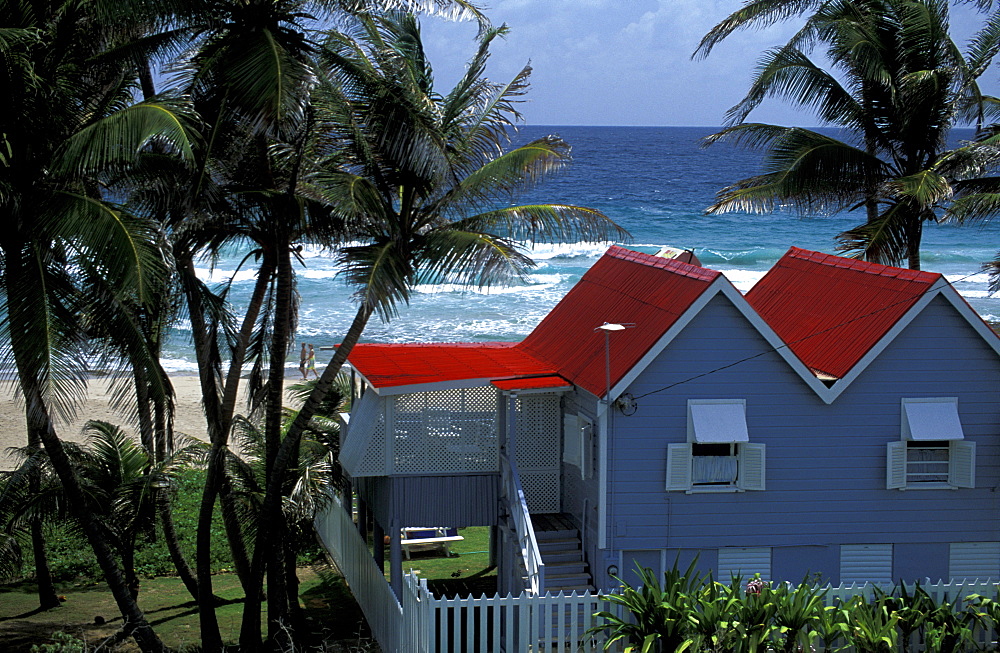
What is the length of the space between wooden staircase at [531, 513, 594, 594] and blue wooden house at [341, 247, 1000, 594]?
0.12 ft

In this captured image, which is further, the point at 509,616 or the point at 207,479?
the point at 207,479

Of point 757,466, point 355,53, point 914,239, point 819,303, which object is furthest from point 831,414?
point 355,53

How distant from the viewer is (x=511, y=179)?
1700 cm

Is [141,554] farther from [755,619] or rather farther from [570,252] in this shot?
[570,252]

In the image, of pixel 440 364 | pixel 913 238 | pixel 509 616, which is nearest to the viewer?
pixel 509 616

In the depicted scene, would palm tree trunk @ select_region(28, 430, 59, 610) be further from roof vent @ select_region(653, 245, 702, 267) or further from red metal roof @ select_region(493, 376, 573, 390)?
roof vent @ select_region(653, 245, 702, 267)

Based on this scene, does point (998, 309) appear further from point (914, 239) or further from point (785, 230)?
point (914, 239)

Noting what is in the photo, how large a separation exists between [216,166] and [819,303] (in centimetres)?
1083

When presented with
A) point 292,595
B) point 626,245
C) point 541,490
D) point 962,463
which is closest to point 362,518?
point 292,595

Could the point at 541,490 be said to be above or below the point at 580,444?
below

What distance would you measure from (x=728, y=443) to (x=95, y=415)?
29.6m

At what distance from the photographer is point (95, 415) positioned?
133 feet

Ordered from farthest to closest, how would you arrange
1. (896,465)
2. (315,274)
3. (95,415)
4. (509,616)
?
(315,274)
(95,415)
(896,465)
(509,616)

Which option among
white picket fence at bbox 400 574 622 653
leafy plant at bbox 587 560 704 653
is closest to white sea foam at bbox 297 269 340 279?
white picket fence at bbox 400 574 622 653
